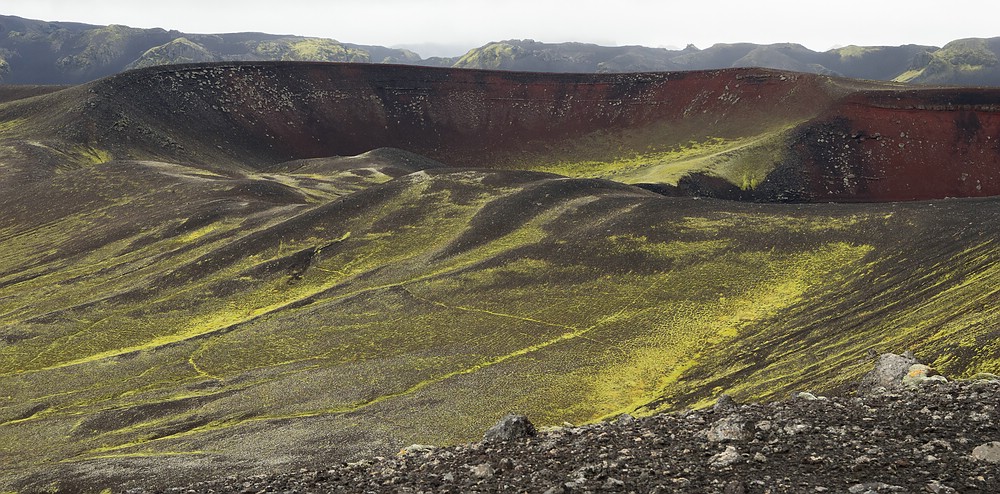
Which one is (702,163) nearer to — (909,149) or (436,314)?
(909,149)

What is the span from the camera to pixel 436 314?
47.5 m

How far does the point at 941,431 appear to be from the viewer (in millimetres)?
16062

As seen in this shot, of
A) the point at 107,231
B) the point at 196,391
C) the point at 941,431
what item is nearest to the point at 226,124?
the point at 107,231

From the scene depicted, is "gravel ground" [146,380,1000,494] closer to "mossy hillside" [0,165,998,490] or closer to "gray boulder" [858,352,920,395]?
"gray boulder" [858,352,920,395]

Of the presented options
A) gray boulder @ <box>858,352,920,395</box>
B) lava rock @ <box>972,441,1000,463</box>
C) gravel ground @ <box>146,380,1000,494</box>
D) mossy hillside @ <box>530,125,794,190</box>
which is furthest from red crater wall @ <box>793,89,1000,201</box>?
lava rock @ <box>972,441,1000,463</box>

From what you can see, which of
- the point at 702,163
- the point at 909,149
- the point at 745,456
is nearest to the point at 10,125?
the point at 702,163

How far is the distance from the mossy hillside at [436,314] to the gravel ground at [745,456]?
820 centimetres

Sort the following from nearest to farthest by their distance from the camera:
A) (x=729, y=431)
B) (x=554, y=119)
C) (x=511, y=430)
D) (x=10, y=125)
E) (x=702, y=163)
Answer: (x=729, y=431), (x=511, y=430), (x=702, y=163), (x=10, y=125), (x=554, y=119)

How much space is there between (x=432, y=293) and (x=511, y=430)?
98.1ft

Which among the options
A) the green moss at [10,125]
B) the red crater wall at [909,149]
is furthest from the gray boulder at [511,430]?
the green moss at [10,125]

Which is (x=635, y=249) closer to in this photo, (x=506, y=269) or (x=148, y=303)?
(x=506, y=269)

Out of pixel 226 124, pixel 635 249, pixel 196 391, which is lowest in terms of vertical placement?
pixel 196 391

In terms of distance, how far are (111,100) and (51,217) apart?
46455 mm

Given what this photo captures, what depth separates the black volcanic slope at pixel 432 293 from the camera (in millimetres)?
33094
